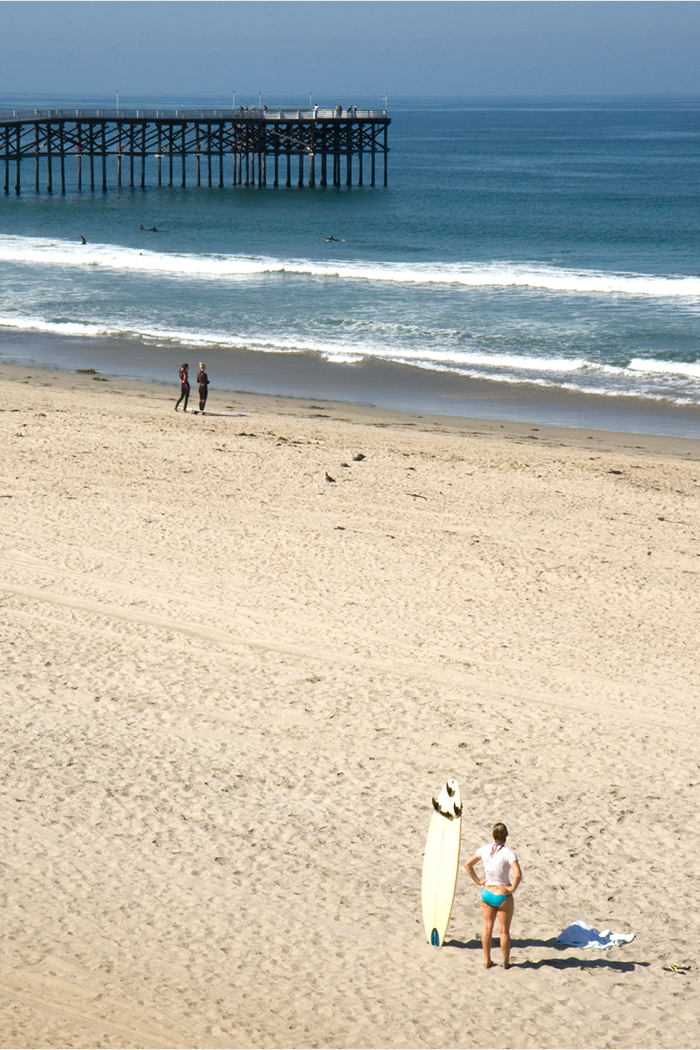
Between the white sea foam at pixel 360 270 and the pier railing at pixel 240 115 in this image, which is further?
the pier railing at pixel 240 115

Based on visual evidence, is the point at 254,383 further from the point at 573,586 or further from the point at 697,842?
the point at 697,842

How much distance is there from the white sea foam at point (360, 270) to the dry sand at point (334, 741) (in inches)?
706

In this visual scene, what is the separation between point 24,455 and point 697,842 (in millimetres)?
11592

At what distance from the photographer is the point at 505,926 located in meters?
6.10

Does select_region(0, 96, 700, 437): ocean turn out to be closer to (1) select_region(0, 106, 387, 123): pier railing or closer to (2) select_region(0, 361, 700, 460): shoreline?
(2) select_region(0, 361, 700, 460): shoreline

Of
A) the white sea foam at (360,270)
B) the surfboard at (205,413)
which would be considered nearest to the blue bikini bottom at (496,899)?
the surfboard at (205,413)

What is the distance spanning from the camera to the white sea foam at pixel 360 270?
32656 millimetres

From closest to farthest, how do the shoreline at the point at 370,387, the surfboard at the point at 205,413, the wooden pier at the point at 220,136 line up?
the surfboard at the point at 205,413, the shoreline at the point at 370,387, the wooden pier at the point at 220,136

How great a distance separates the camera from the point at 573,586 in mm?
11828

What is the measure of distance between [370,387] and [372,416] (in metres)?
2.54

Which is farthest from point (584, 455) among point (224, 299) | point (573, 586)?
point (224, 299)

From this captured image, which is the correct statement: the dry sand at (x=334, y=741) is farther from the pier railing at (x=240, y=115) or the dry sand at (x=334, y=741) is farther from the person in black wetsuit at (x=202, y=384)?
the pier railing at (x=240, y=115)

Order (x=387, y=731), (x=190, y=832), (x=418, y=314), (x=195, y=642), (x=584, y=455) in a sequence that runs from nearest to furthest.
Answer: (x=190, y=832)
(x=387, y=731)
(x=195, y=642)
(x=584, y=455)
(x=418, y=314)

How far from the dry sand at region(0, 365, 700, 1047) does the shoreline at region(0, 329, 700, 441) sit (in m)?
3.73
